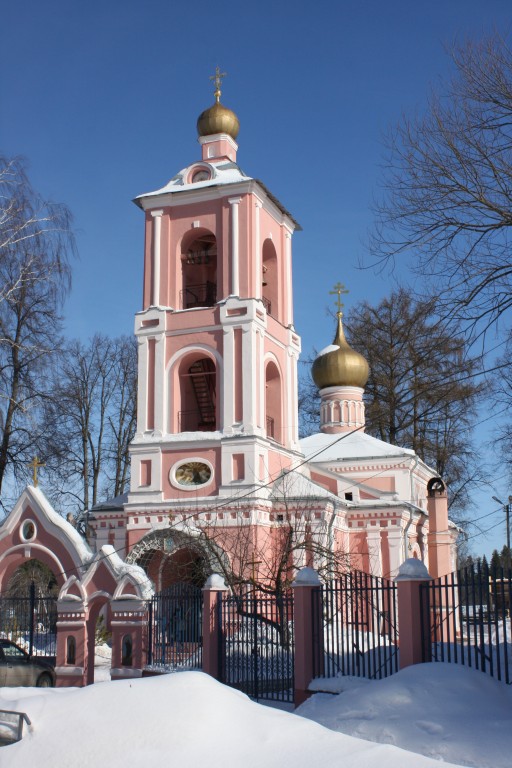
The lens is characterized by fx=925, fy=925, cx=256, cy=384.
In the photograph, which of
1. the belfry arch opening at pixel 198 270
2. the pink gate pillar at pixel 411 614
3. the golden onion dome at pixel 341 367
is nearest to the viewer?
the pink gate pillar at pixel 411 614

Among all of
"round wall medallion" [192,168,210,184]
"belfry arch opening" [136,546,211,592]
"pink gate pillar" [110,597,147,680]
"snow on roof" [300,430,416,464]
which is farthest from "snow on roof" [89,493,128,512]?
"round wall medallion" [192,168,210,184]

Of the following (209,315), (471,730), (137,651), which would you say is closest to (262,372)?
(209,315)

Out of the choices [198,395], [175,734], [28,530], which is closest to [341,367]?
[198,395]

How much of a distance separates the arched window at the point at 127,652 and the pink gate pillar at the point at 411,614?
5.23 metres

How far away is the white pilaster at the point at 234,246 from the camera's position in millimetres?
22453

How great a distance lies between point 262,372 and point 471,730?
1438cm

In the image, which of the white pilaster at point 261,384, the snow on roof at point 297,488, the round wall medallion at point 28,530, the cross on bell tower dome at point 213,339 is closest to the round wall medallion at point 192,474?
the cross on bell tower dome at point 213,339

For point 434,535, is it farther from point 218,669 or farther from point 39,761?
point 39,761

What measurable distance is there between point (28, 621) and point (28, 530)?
4224 mm

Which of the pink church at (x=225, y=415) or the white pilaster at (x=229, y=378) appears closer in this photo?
the pink church at (x=225, y=415)

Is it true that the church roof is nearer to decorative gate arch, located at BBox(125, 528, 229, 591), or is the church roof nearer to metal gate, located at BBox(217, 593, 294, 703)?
decorative gate arch, located at BBox(125, 528, 229, 591)

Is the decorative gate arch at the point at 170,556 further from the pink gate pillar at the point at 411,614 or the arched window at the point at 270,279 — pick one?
the pink gate pillar at the point at 411,614

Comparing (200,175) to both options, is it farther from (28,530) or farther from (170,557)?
(28,530)

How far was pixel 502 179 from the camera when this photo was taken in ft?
32.4
